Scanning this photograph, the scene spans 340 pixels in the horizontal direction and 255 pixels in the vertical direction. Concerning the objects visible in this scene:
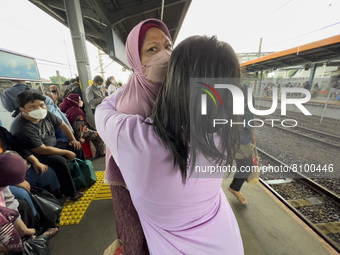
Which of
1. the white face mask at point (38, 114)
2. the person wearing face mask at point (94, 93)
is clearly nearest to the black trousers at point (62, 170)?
the white face mask at point (38, 114)

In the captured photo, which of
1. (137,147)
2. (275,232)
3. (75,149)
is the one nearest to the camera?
(137,147)

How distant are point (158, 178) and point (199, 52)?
0.43 meters

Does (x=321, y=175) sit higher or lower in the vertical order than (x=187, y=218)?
lower

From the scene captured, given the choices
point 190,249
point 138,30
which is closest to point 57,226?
point 190,249

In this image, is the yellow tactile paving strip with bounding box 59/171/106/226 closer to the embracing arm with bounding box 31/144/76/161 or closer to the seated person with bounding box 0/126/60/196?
the seated person with bounding box 0/126/60/196

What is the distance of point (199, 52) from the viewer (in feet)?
1.63

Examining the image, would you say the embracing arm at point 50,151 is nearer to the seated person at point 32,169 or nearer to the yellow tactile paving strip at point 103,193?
the seated person at point 32,169

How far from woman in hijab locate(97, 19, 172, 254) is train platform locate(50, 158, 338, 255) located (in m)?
1.16

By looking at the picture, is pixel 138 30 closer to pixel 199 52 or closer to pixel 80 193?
pixel 199 52

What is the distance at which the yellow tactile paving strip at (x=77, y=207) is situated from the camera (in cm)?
206

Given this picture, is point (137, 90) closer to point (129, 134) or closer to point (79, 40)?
point (129, 134)

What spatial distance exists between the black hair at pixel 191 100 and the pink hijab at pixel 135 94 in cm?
20

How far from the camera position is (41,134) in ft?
7.32

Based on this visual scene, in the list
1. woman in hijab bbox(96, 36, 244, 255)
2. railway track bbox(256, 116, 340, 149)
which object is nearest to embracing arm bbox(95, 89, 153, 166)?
woman in hijab bbox(96, 36, 244, 255)
